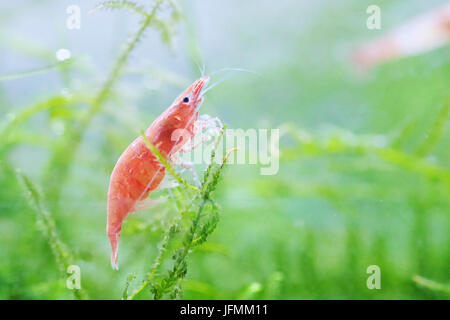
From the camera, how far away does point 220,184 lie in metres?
1.23

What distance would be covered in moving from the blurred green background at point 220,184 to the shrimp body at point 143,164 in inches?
7.3

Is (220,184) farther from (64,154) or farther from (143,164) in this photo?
(64,154)

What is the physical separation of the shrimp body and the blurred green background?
18cm

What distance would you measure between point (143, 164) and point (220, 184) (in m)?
0.32

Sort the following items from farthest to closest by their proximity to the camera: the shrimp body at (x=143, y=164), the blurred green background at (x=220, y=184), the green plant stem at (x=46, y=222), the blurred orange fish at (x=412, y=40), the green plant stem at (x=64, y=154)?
the blurred orange fish at (x=412, y=40) < the green plant stem at (x=64, y=154) < the blurred green background at (x=220, y=184) < the green plant stem at (x=46, y=222) < the shrimp body at (x=143, y=164)

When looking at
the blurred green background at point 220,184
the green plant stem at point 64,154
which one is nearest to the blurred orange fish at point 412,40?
the blurred green background at point 220,184

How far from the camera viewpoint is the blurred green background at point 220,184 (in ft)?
5.45

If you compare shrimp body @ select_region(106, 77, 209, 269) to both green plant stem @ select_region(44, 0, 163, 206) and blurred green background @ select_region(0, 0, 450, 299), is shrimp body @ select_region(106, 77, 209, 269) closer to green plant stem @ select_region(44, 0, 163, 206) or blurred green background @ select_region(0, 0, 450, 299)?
blurred green background @ select_region(0, 0, 450, 299)

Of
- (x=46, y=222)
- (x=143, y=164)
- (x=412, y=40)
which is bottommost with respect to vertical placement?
(x=46, y=222)

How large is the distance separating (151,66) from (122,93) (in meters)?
0.61

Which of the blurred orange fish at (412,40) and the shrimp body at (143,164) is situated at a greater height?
the blurred orange fish at (412,40)

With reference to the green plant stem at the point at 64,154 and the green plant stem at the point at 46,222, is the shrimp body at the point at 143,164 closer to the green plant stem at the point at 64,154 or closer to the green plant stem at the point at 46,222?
the green plant stem at the point at 46,222

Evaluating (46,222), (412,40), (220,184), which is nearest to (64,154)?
(46,222)

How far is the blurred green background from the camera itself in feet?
5.45
